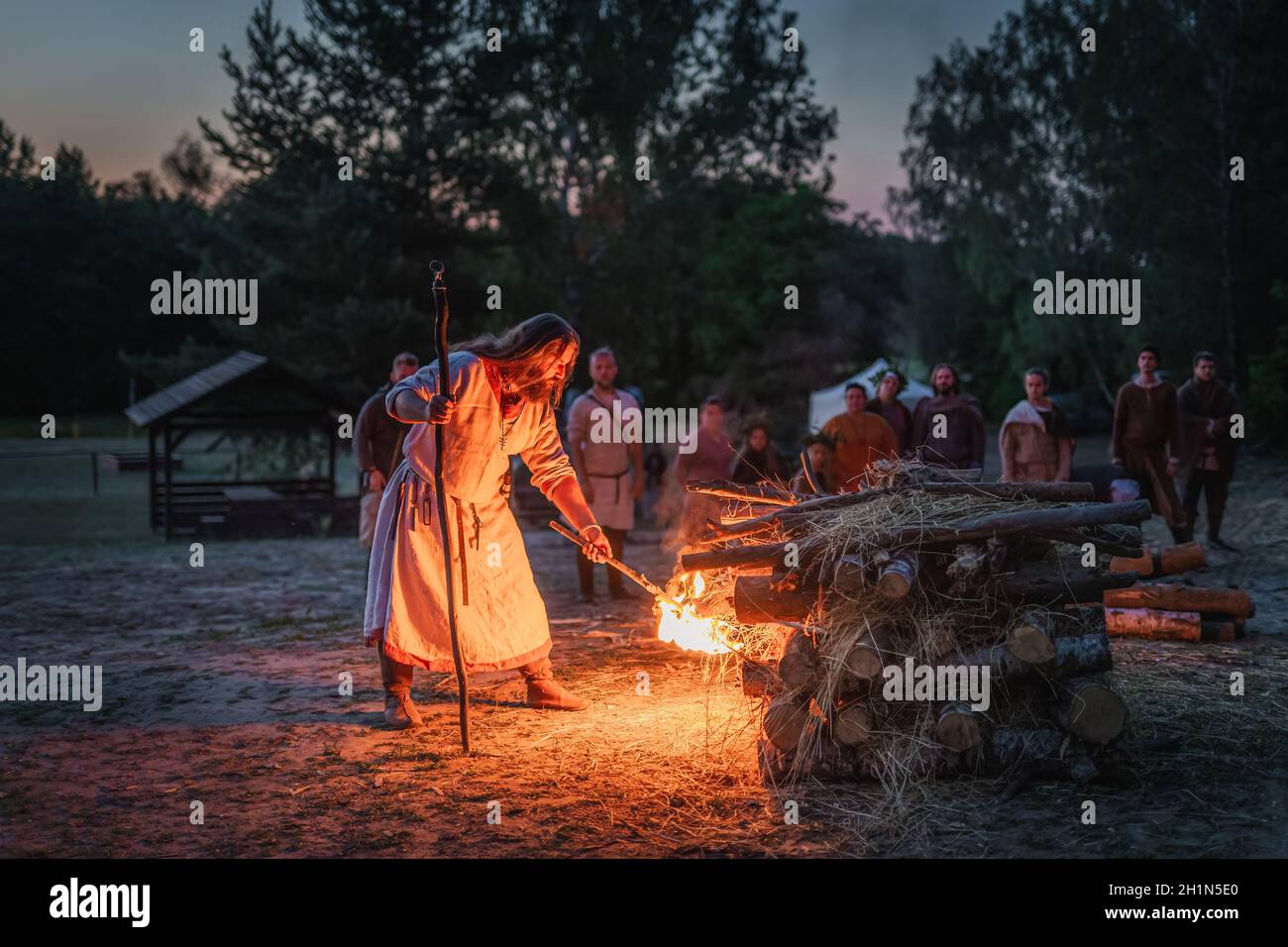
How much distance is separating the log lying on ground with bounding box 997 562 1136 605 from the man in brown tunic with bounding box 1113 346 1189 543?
660 cm

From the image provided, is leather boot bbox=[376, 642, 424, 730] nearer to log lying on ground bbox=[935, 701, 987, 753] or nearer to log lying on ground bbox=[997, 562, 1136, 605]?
log lying on ground bbox=[935, 701, 987, 753]

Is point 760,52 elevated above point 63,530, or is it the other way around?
point 760,52

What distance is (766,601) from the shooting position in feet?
18.9

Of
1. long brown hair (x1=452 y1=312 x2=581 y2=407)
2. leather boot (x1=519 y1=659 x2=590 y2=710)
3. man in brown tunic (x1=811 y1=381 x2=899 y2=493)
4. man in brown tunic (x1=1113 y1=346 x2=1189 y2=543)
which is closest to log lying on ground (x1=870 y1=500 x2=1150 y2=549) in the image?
long brown hair (x1=452 y1=312 x2=581 y2=407)

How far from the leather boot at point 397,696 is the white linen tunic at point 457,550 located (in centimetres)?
18

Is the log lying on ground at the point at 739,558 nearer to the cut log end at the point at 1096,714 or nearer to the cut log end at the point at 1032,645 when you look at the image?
the cut log end at the point at 1032,645

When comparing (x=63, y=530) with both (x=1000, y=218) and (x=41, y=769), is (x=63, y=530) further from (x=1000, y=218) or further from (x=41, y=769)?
(x=1000, y=218)

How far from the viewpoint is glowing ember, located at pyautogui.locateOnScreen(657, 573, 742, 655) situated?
6238 mm

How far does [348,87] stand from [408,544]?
74.4ft

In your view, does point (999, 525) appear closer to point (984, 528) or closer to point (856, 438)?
point (984, 528)

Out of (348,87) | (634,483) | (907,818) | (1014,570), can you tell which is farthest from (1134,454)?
(348,87)

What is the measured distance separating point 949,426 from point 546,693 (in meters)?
5.16

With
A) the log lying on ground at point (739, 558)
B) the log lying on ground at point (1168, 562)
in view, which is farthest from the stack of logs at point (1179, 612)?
the log lying on ground at point (739, 558)

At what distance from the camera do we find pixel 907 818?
15.9ft
